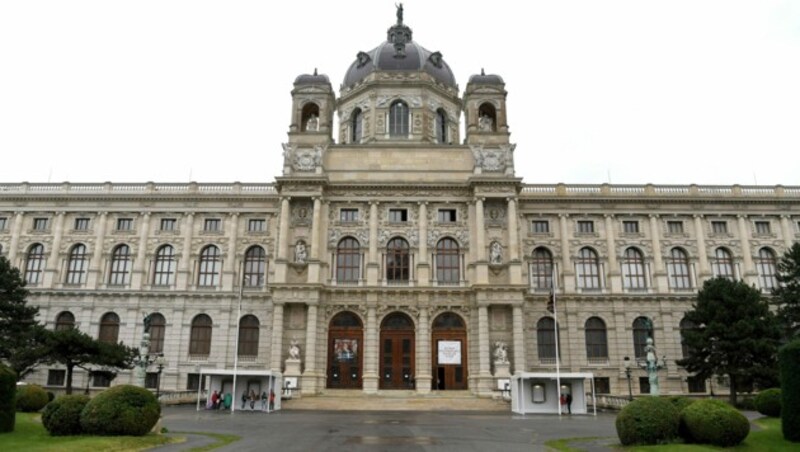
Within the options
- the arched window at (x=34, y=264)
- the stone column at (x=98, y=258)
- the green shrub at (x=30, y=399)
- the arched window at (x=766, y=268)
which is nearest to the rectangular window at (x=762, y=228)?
the arched window at (x=766, y=268)

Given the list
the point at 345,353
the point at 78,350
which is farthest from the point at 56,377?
the point at 345,353

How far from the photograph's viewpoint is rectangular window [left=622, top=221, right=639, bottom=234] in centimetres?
5572

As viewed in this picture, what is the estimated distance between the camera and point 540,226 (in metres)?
56.0

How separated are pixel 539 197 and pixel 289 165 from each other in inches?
890

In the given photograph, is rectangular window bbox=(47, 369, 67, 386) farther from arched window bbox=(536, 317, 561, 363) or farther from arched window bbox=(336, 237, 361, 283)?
arched window bbox=(536, 317, 561, 363)

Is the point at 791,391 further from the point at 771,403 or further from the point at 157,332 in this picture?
the point at 157,332

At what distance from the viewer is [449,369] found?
163 feet

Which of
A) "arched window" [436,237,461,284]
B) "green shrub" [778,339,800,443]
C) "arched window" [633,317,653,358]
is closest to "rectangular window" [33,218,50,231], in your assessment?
"arched window" [436,237,461,284]

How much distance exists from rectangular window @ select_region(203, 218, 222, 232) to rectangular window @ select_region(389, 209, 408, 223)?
1602 cm

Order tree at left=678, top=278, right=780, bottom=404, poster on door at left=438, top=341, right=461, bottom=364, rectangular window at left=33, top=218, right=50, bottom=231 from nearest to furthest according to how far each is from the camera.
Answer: tree at left=678, top=278, right=780, bottom=404
poster on door at left=438, top=341, right=461, bottom=364
rectangular window at left=33, top=218, right=50, bottom=231

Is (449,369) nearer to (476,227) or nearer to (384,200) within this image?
(476,227)

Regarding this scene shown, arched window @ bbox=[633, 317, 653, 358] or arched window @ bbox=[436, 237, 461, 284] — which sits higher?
arched window @ bbox=[436, 237, 461, 284]

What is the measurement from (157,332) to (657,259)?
44.6m

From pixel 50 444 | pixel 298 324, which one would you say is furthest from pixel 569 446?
pixel 298 324
